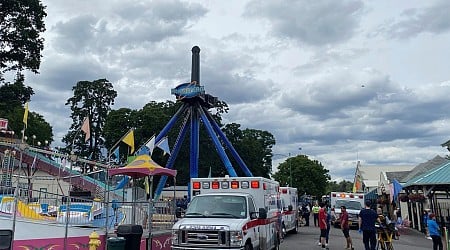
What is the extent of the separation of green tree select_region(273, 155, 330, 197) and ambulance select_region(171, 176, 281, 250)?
73.4 m

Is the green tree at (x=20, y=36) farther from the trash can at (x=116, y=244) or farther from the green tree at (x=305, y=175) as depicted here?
the green tree at (x=305, y=175)

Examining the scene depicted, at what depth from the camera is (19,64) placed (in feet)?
106

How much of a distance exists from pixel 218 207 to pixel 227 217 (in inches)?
22.5

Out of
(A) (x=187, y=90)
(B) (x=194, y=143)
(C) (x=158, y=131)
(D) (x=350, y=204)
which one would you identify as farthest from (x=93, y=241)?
(C) (x=158, y=131)

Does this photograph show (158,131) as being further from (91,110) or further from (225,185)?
(225,185)

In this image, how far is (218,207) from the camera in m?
12.3

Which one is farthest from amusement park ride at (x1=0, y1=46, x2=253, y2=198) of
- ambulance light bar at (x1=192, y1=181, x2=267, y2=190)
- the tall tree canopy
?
ambulance light bar at (x1=192, y1=181, x2=267, y2=190)

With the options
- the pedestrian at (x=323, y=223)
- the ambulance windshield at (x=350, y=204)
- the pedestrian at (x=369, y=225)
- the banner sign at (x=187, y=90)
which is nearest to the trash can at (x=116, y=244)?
the pedestrian at (x=369, y=225)

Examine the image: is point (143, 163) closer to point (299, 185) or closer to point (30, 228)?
point (30, 228)

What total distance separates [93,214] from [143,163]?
2386mm

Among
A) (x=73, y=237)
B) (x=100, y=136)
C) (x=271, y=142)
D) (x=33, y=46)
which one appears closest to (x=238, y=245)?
(x=73, y=237)

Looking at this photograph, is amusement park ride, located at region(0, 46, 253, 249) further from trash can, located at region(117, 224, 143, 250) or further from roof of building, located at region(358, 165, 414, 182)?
roof of building, located at region(358, 165, 414, 182)

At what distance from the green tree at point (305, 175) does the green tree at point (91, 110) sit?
126 ft

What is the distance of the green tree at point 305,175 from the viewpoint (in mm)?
88750
